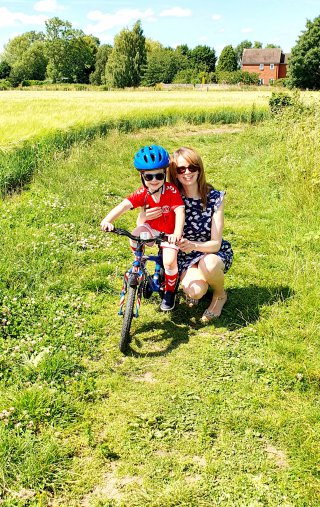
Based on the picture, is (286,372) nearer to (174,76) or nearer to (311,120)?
(311,120)

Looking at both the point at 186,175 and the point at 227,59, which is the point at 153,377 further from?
the point at 227,59

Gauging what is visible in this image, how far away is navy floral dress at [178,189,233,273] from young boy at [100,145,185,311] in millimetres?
243

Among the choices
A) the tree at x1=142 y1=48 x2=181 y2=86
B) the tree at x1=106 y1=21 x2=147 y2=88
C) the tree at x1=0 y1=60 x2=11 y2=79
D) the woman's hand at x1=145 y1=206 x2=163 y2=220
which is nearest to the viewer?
the woman's hand at x1=145 y1=206 x2=163 y2=220

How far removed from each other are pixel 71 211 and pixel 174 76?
79.9 meters

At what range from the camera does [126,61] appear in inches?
Result: 2314

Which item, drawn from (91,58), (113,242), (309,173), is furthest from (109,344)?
(91,58)

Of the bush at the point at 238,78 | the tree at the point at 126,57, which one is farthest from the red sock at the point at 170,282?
the bush at the point at 238,78

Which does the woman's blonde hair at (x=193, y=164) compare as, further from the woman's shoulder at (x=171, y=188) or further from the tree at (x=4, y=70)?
the tree at (x=4, y=70)

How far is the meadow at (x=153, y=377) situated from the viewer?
2.86 metres

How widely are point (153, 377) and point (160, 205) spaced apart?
162 centimetres

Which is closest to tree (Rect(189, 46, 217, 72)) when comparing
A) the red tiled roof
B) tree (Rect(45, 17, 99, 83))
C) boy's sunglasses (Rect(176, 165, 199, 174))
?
the red tiled roof

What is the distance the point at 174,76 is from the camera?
265 ft

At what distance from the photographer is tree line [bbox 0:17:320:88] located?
50.1 metres

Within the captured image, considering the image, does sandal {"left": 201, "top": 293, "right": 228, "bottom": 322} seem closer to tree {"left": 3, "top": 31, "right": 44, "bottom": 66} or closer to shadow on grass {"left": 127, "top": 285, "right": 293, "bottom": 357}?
shadow on grass {"left": 127, "top": 285, "right": 293, "bottom": 357}
